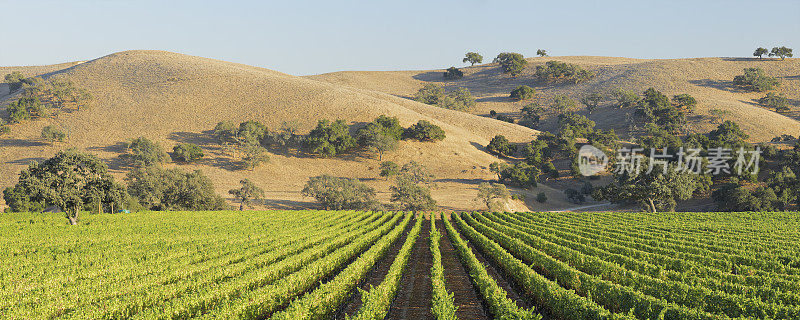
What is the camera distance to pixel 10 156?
269 feet

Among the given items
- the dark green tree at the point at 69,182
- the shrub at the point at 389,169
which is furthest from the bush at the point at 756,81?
the dark green tree at the point at 69,182

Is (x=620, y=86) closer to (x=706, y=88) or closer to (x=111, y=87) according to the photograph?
(x=706, y=88)

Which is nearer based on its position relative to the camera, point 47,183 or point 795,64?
point 47,183

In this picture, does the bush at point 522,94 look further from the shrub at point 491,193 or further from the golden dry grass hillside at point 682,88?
the shrub at point 491,193

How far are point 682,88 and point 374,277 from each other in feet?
496

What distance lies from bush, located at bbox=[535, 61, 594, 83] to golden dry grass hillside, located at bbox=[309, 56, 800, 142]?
12.0ft

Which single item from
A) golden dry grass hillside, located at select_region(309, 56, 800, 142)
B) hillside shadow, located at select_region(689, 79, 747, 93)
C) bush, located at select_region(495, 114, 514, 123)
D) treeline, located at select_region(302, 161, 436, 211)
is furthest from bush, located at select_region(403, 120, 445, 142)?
hillside shadow, located at select_region(689, 79, 747, 93)

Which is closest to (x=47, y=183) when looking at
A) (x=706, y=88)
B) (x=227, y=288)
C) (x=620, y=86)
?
(x=227, y=288)

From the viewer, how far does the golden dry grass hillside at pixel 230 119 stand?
270 feet

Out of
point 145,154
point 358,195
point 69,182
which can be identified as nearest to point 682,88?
point 358,195

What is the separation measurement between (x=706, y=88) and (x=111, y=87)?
598 feet

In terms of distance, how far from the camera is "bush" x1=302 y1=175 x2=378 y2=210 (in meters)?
65.6

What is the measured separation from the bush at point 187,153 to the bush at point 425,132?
44435 mm

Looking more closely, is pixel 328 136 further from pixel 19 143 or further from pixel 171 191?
pixel 19 143
